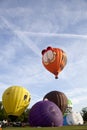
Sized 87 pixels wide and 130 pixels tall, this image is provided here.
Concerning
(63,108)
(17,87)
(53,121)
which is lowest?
(53,121)

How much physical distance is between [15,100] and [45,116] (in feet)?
35.1

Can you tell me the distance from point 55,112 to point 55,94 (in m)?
10.6

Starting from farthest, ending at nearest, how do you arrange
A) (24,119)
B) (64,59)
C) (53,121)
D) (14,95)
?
(24,119)
(14,95)
(64,59)
(53,121)

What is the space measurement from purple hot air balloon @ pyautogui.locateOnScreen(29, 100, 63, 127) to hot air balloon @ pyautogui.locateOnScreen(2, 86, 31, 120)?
8.68m

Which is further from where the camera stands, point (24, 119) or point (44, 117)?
point (24, 119)

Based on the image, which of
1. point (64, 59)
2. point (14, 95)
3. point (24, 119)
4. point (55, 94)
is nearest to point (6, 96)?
point (14, 95)

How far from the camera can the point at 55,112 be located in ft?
118

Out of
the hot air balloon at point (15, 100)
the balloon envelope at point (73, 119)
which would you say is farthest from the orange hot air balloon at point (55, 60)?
the hot air balloon at point (15, 100)

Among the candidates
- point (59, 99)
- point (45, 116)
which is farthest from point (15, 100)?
point (45, 116)

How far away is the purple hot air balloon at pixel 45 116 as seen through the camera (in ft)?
116

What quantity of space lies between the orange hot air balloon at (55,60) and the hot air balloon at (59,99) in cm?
505

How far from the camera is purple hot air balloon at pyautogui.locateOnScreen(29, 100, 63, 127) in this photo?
35.5 m

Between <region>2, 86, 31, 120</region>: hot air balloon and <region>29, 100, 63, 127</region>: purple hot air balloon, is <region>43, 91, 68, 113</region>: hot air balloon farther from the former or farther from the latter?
<region>29, 100, 63, 127</region>: purple hot air balloon

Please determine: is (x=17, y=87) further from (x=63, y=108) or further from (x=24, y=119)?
(x=24, y=119)
